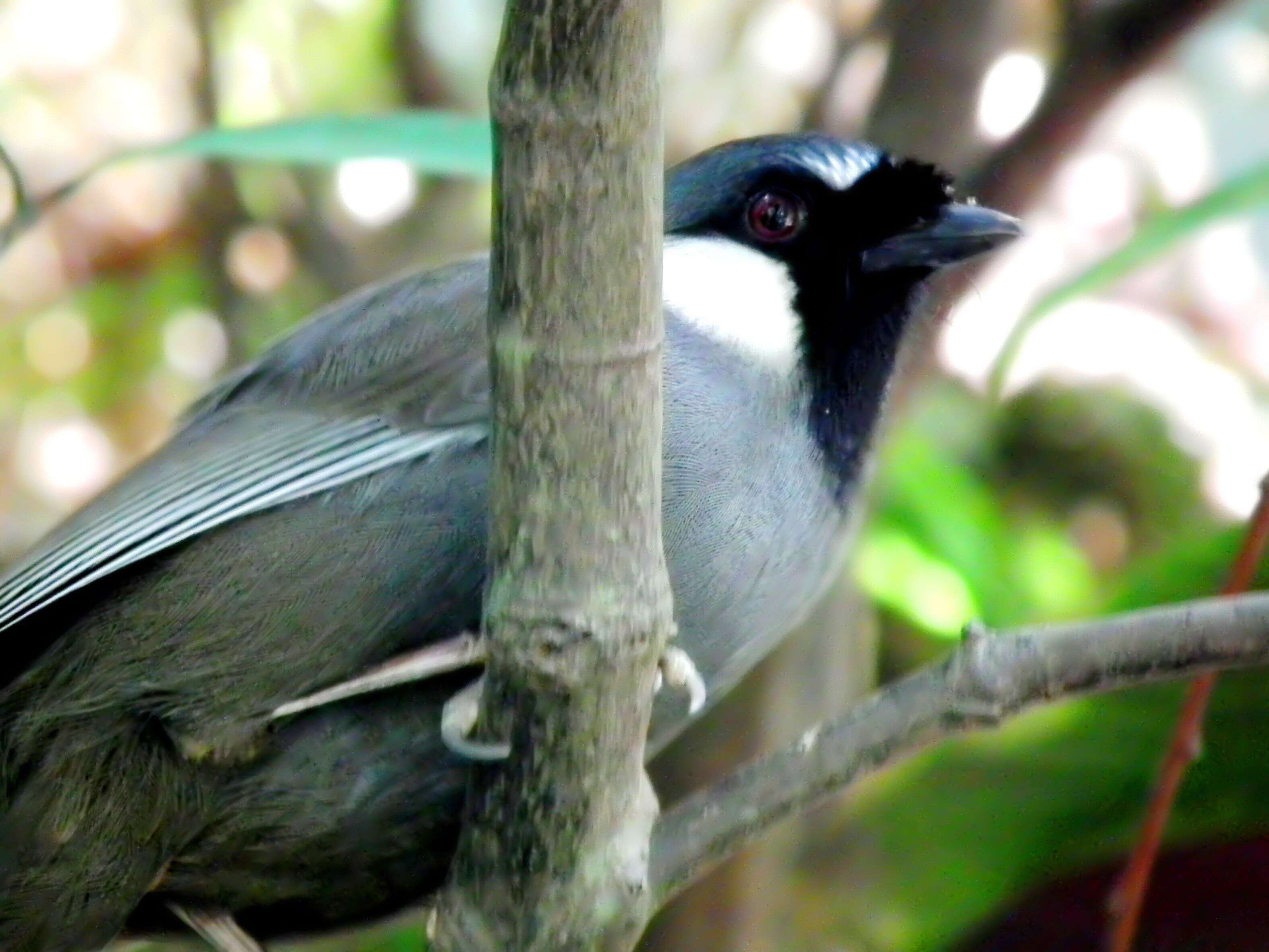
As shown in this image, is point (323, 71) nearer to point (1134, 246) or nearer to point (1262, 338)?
point (1262, 338)

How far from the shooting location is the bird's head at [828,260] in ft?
5.98

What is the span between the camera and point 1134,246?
178 cm

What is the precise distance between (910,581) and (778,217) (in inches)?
32.9

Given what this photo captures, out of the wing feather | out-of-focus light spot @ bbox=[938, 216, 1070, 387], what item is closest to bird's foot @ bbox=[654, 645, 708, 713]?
the wing feather

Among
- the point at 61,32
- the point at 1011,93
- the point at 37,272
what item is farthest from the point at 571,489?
the point at 61,32

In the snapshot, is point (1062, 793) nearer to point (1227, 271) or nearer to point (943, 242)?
point (943, 242)

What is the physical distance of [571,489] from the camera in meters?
1.17

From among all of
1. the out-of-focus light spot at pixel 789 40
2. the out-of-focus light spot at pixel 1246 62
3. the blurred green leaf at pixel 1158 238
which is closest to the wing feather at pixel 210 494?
the blurred green leaf at pixel 1158 238

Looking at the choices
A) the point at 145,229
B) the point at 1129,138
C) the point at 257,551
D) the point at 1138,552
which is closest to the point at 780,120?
the point at 1129,138

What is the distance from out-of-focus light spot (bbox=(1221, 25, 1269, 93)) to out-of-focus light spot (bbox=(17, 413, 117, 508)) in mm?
2682

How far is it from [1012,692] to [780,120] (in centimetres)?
243

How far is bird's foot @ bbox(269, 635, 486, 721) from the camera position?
151 cm

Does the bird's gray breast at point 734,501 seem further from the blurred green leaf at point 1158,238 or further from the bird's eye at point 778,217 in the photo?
the blurred green leaf at point 1158,238

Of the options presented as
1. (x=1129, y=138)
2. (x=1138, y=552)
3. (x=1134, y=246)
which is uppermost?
(x=1134, y=246)
